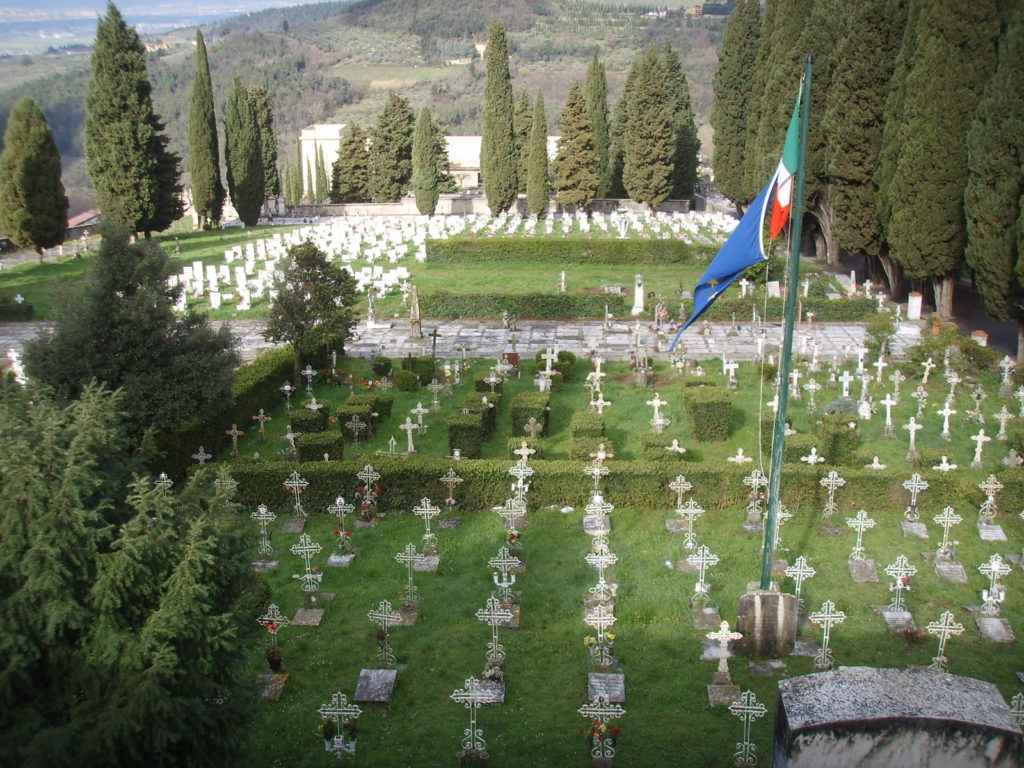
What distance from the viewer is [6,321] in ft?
91.3

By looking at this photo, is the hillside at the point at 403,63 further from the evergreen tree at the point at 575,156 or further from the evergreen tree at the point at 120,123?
the evergreen tree at the point at 120,123

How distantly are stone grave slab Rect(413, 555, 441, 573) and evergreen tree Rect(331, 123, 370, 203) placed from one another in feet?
164

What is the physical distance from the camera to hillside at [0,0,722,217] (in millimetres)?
125500

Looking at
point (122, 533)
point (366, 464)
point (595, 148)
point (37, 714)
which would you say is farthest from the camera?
point (595, 148)

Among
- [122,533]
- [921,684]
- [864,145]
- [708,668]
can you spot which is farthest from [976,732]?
[864,145]

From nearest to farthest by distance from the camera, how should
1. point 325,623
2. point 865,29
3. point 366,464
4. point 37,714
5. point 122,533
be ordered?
point 37,714 → point 122,533 → point 325,623 → point 366,464 → point 865,29

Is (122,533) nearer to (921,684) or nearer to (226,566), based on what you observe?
(226,566)

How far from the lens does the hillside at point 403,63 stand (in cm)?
12550

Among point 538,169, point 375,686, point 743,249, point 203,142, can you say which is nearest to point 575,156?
point 538,169

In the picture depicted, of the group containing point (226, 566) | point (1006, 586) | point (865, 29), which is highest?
point (865, 29)

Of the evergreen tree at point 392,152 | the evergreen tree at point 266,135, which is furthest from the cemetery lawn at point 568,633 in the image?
the evergreen tree at point 392,152

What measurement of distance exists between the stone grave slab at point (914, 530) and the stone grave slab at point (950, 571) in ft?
2.39

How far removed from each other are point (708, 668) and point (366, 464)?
6.44 meters

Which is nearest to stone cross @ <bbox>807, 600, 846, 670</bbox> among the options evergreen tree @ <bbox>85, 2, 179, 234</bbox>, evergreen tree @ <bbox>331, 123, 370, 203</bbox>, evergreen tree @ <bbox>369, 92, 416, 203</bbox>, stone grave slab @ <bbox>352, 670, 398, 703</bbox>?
stone grave slab @ <bbox>352, 670, 398, 703</bbox>
